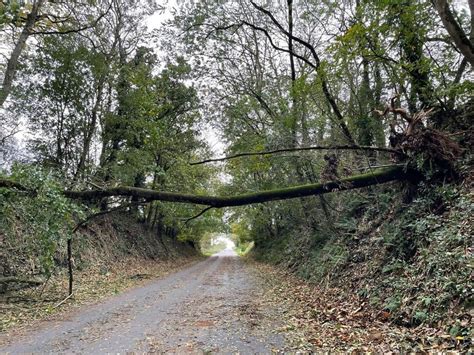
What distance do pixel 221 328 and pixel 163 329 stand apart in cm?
98

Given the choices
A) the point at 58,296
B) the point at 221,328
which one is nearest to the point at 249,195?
the point at 221,328

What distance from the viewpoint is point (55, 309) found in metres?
6.90

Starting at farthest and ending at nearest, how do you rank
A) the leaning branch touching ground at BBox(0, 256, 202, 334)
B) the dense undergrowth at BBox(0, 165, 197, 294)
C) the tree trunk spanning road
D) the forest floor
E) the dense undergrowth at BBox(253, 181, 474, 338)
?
the tree trunk spanning road, the dense undergrowth at BBox(0, 165, 197, 294), the leaning branch touching ground at BBox(0, 256, 202, 334), the forest floor, the dense undergrowth at BBox(253, 181, 474, 338)

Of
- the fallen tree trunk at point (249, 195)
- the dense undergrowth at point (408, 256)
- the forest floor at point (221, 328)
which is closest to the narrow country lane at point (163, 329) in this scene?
the forest floor at point (221, 328)

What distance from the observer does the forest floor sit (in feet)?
14.0

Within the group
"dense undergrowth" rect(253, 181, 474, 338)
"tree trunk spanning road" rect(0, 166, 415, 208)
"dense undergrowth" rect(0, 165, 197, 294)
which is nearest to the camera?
"dense undergrowth" rect(253, 181, 474, 338)

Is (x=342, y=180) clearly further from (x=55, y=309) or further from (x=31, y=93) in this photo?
(x=31, y=93)

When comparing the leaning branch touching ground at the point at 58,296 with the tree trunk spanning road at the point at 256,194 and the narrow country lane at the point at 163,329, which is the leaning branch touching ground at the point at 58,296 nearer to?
the narrow country lane at the point at 163,329

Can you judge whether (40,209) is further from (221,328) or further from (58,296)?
(221,328)

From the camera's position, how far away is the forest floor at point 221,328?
426 cm

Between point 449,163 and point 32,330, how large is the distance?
27.1ft

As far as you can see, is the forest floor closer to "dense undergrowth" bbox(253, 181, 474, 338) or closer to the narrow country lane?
the narrow country lane

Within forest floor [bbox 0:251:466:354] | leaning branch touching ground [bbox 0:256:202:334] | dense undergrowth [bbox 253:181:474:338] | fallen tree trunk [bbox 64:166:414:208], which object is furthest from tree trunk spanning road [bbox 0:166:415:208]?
leaning branch touching ground [bbox 0:256:202:334]

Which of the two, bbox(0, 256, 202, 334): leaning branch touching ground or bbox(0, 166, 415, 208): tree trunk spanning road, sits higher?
bbox(0, 166, 415, 208): tree trunk spanning road
